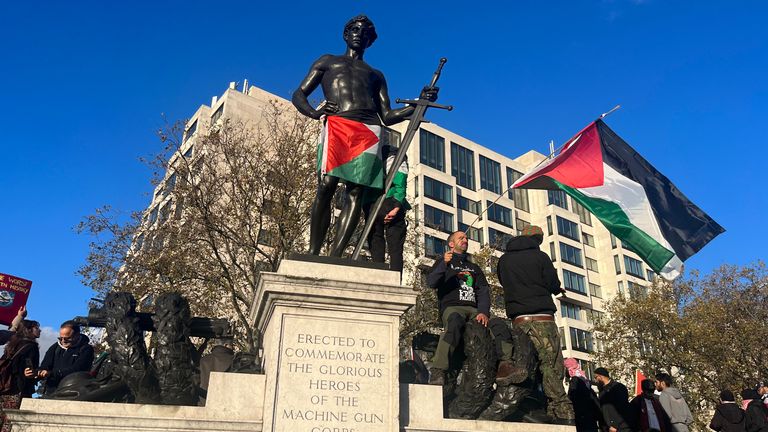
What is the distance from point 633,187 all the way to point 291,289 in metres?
7.51

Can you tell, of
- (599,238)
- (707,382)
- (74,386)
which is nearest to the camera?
(74,386)

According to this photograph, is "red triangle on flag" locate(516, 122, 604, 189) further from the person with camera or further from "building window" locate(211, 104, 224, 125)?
"building window" locate(211, 104, 224, 125)

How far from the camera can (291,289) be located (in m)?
5.74

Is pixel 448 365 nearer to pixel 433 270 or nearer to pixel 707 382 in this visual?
pixel 433 270

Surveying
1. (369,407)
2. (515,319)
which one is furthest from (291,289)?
(515,319)

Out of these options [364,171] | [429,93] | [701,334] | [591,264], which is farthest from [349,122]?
[591,264]

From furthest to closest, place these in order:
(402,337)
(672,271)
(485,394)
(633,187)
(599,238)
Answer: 1. (599,238)
2. (402,337)
3. (633,187)
4. (672,271)
5. (485,394)

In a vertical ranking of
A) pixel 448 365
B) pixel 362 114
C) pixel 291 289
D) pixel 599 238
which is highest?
pixel 599 238

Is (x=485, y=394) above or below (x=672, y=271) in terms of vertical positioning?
below

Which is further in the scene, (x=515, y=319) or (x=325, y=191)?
(x=515, y=319)

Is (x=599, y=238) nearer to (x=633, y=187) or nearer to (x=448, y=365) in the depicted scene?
(x=633, y=187)

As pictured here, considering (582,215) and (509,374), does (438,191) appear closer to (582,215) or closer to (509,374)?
(582,215)

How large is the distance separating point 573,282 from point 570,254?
10.3 ft

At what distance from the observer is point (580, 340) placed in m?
62.2
